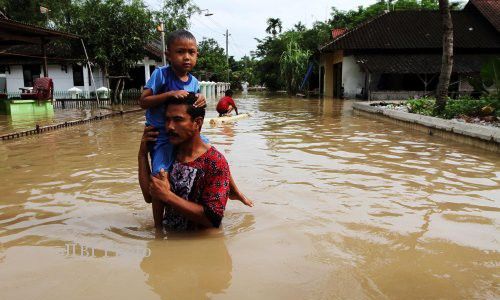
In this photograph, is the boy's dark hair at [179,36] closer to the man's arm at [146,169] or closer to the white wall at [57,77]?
the man's arm at [146,169]

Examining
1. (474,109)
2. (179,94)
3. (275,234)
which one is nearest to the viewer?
(179,94)

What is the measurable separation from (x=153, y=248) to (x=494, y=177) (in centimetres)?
497

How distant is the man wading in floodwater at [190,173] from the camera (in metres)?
3.37

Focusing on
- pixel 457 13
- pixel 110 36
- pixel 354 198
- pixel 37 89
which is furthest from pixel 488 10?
pixel 354 198

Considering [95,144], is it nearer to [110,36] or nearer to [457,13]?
[110,36]

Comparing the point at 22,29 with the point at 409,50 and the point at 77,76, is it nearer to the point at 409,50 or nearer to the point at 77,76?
the point at 77,76

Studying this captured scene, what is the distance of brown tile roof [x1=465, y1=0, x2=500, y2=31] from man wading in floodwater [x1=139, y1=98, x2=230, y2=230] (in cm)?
3064

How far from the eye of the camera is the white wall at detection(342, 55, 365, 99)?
95.5ft

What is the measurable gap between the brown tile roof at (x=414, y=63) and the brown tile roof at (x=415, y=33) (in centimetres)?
61

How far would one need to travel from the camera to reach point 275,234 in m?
4.02

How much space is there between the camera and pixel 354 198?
5.18m

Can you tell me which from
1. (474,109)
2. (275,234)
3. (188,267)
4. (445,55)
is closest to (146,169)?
(188,267)

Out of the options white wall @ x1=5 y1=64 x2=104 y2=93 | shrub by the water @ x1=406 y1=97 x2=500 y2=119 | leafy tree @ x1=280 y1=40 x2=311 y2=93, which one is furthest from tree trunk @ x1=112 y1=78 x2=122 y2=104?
leafy tree @ x1=280 y1=40 x2=311 y2=93

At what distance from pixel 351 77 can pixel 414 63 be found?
4.18 metres
